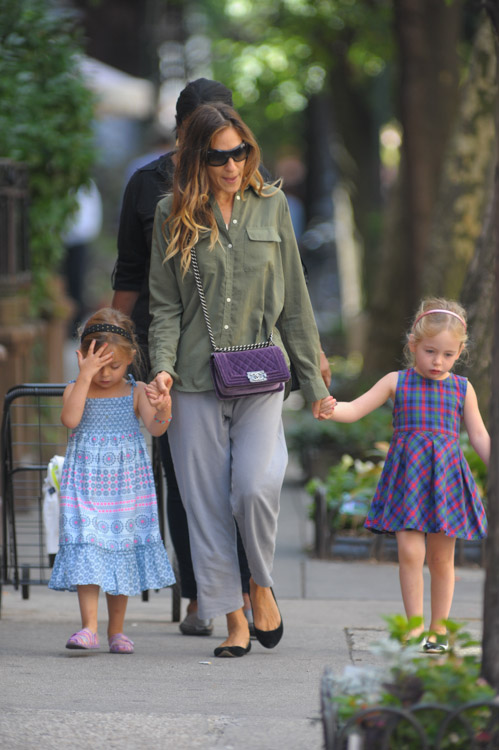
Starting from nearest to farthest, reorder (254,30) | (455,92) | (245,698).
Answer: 1. (245,698)
2. (455,92)
3. (254,30)

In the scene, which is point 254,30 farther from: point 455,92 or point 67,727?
point 67,727

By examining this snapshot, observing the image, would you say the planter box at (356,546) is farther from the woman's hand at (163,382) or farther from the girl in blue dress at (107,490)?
the woman's hand at (163,382)

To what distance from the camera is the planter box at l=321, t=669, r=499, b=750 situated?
9.51 ft

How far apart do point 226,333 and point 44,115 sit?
15.1 ft

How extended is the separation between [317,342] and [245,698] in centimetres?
139

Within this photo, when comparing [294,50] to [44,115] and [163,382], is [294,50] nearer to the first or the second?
[44,115]

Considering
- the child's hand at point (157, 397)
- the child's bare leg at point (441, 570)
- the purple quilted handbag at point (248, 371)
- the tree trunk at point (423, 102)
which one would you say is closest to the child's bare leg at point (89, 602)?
the child's hand at point (157, 397)

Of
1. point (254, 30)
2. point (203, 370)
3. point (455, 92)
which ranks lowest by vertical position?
point (203, 370)

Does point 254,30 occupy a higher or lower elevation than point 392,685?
higher

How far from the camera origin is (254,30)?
66.9 feet

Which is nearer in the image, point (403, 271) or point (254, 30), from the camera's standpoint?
point (403, 271)

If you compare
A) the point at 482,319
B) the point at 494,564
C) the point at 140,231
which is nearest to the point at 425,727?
the point at 494,564

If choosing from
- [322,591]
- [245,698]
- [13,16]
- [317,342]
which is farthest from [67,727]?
[13,16]

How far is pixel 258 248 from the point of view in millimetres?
4586
